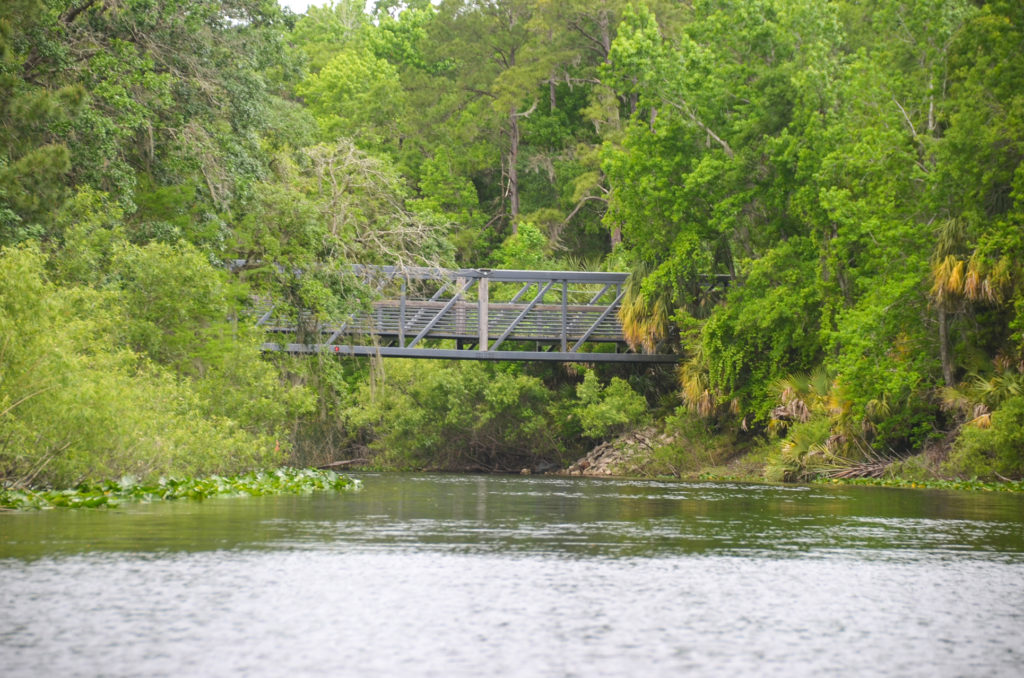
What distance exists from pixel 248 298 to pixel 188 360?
13.8 feet

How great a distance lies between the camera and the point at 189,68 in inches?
848

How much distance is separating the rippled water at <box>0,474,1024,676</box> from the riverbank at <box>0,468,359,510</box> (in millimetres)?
620

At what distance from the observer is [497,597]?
6418mm

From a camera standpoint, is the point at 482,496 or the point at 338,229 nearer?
the point at 482,496

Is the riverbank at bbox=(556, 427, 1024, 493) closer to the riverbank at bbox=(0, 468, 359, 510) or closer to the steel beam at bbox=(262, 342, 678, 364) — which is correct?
the steel beam at bbox=(262, 342, 678, 364)

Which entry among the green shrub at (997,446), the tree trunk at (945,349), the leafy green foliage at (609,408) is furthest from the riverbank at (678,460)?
the green shrub at (997,446)

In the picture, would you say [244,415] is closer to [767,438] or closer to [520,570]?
[520,570]

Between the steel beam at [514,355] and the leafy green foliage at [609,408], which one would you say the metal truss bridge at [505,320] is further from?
the leafy green foliage at [609,408]

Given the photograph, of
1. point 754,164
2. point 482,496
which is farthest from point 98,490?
point 754,164

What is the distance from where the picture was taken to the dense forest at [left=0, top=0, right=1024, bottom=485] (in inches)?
675

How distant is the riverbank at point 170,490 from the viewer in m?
11.9

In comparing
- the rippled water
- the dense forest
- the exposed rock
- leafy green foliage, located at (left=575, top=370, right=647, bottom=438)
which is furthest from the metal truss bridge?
the rippled water

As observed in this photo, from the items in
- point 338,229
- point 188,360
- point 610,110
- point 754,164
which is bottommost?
point 188,360

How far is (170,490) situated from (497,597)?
27.5 ft
